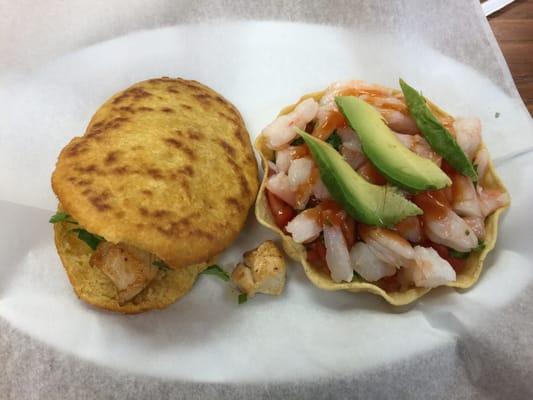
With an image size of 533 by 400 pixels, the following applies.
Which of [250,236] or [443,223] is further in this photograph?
[250,236]

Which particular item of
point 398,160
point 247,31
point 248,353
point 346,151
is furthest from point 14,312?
point 247,31

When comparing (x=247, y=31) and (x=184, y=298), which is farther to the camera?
(x=247, y=31)

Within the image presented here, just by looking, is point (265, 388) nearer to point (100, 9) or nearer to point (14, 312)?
point (14, 312)

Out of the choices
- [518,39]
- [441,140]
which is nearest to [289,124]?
[441,140]

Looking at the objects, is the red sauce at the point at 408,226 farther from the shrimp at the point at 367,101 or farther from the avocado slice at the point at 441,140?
the shrimp at the point at 367,101

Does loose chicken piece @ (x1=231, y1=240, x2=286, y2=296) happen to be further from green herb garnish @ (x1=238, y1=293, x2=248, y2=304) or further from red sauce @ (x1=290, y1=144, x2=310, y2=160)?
red sauce @ (x1=290, y1=144, x2=310, y2=160)

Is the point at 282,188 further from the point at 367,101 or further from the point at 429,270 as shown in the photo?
the point at 429,270

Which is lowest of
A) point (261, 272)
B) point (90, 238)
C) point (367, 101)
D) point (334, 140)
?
point (261, 272)

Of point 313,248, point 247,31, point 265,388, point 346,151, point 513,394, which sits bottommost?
point 265,388
